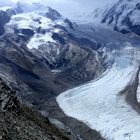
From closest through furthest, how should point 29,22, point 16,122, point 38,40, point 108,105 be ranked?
point 16,122 → point 108,105 → point 38,40 → point 29,22

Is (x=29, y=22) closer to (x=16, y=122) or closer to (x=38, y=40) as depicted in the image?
(x=38, y=40)

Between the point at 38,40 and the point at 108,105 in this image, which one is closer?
the point at 108,105

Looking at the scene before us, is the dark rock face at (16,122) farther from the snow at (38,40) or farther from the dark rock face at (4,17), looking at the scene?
the dark rock face at (4,17)

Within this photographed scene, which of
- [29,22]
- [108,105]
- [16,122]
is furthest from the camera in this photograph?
[29,22]

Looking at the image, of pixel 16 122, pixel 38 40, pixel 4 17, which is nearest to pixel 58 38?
pixel 38 40

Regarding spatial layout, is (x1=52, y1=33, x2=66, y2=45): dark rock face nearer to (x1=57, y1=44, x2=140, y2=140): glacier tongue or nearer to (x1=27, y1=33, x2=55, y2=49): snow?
(x1=27, y1=33, x2=55, y2=49): snow

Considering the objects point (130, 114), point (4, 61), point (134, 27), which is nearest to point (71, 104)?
point (130, 114)

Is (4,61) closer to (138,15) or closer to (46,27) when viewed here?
(46,27)

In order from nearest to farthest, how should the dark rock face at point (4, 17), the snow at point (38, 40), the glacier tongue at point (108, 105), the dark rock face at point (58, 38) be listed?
1. the glacier tongue at point (108, 105)
2. the snow at point (38, 40)
3. the dark rock face at point (58, 38)
4. the dark rock face at point (4, 17)

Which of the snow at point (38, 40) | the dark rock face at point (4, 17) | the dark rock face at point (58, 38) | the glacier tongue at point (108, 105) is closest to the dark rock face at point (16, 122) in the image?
the glacier tongue at point (108, 105)
